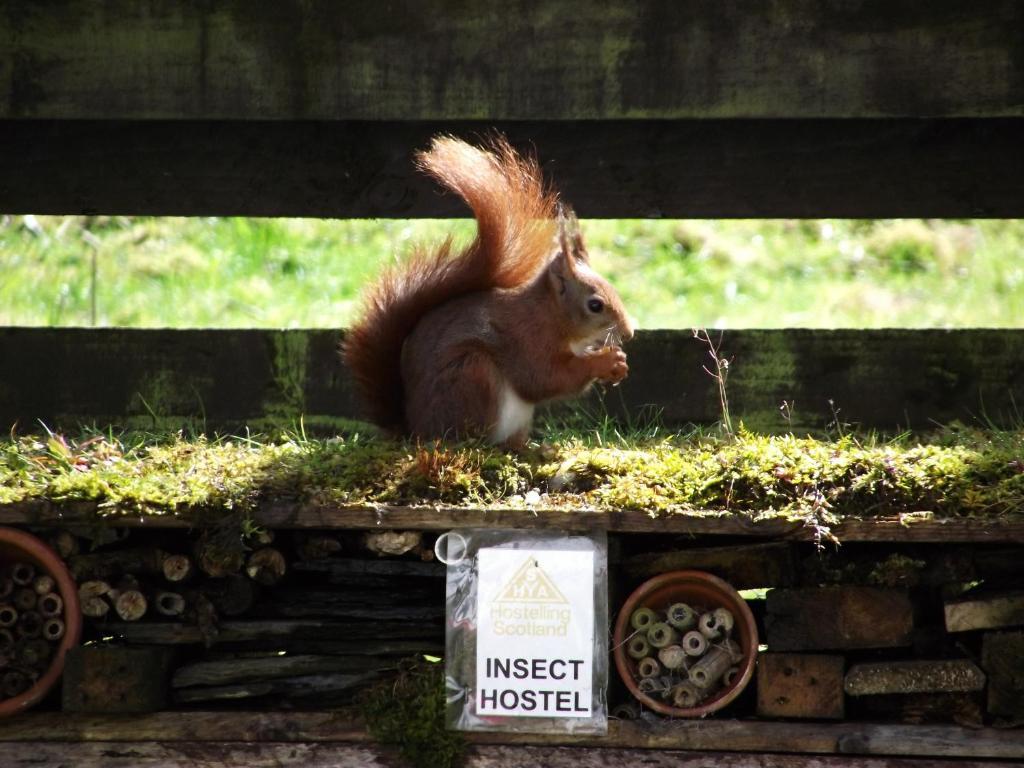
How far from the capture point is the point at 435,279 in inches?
132

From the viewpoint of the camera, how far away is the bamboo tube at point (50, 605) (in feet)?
9.25

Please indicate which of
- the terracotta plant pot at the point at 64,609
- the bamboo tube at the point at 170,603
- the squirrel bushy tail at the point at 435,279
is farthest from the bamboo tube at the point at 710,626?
the terracotta plant pot at the point at 64,609

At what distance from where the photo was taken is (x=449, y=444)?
9.98ft

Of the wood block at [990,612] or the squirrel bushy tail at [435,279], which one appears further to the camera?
the squirrel bushy tail at [435,279]

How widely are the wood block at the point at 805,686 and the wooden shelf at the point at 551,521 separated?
0.82 feet

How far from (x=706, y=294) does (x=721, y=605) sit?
357 centimetres

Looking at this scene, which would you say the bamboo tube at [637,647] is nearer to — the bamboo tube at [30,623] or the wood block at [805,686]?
the wood block at [805,686]

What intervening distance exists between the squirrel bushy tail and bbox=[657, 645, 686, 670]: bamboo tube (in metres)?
0.93

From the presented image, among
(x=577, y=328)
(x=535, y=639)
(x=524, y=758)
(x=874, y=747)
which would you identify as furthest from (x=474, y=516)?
(x=874, y=747)

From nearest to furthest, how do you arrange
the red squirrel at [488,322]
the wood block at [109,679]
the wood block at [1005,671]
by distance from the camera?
1. the wood block at [1005,671]
2. the wood block at [109,679]
3. the red squirrel at [488,322]

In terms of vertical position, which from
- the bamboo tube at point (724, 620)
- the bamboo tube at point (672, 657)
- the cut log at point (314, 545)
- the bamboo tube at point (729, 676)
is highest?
→ the cut log at point (314, 545)

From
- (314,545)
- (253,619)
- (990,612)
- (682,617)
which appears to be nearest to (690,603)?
(682,617)

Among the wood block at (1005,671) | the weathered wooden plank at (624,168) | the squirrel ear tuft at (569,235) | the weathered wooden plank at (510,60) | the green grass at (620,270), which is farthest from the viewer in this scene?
the green grass at (620,270)

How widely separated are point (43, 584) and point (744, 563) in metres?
1.43
